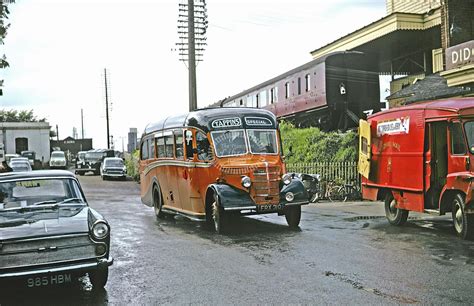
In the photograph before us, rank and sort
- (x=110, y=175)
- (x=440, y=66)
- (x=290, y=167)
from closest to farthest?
(x=290, y=167) → (x=440, y=66) → (x=110, y=175)

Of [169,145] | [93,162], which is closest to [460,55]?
[169,145]

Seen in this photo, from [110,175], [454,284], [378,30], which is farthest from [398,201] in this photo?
[110,175]

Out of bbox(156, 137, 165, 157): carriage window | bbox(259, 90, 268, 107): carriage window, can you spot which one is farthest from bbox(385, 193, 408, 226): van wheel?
bbox(259, 90, 268, 107): carriage window

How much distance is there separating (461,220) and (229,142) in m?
5.29

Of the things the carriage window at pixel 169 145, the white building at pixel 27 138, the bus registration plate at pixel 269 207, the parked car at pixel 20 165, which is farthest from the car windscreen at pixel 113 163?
the white building at pixel 27 138

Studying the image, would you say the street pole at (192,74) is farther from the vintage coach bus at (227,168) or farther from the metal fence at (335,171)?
the vintage coach bus at (227,168)

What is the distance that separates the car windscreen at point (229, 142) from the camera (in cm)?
1285

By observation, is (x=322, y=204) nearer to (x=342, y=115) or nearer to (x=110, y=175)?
(x=342, y=115)

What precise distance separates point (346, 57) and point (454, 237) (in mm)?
14364

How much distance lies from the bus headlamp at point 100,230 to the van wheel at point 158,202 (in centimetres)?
869

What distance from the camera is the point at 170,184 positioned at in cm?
1505

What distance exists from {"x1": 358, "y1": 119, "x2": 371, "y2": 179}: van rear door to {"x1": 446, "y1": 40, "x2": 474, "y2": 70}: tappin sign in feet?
15.7

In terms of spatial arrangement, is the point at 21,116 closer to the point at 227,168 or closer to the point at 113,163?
the point at 113,163

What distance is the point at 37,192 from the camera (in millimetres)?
8273
